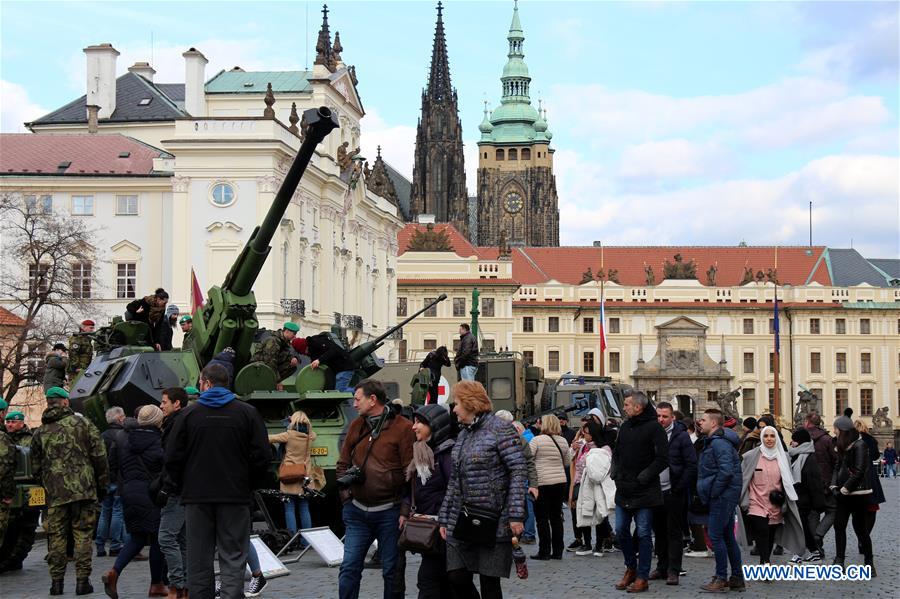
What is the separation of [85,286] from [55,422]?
4191 centimetres

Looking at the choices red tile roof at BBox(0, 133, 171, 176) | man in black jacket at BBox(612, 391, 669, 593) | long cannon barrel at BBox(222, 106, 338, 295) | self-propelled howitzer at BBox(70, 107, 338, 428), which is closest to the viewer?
man in black jacket at BBox(612, 391, 669, 593)

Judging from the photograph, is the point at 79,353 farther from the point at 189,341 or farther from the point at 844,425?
the point at 844,425

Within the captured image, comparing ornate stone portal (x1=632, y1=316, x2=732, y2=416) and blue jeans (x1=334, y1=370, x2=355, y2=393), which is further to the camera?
ornate stone portal (x1=632, y1=316, x2=732, y2=416)

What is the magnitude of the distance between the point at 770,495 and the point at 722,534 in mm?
1171

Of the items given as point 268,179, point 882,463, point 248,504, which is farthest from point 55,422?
point 882,463

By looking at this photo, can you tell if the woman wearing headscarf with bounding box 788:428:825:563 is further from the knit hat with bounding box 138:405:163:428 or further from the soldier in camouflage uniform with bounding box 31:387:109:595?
the soldier in camouflage uniform with bounding box 31:387:109:595

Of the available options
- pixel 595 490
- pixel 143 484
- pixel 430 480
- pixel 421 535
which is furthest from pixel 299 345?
pixel 421 535

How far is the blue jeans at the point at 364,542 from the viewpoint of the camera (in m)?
10.7

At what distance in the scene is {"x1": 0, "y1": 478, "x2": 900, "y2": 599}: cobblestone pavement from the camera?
44.2 feet

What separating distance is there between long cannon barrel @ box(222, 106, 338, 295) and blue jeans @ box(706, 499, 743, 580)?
17.5 ft

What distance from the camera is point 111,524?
16.8 m

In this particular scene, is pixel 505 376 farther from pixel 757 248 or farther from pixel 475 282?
pixel 757 248

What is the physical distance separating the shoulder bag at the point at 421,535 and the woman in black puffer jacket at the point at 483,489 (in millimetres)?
152

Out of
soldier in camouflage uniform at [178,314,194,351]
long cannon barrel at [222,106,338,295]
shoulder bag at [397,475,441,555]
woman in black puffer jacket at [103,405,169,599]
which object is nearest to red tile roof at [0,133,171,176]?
soldier in camouflage uniform at [178,314,194,351]
